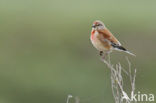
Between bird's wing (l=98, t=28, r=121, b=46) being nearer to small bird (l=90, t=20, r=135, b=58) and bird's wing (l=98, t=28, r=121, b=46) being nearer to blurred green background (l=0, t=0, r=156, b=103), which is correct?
small bird (l=90, t=20, r=135, b=58)

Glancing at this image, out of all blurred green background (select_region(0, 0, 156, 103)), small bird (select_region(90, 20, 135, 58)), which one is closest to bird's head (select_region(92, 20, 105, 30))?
small bird (select_region(90, 20, 135, 58))

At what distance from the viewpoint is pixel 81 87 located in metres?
11.8

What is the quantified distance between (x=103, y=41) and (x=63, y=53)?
4862 millimetres

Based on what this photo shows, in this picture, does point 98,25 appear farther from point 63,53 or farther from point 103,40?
point 63,53

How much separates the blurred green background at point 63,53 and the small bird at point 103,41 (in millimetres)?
3292

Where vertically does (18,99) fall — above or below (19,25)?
below

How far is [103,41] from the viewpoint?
7863mm

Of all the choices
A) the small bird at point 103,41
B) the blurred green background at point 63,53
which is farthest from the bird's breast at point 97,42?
the blurred green background at point 63,53

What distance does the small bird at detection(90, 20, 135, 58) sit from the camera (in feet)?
25.3

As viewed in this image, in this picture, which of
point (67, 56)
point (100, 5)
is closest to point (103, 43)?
point (67, 56)

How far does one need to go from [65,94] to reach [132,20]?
12.4ft

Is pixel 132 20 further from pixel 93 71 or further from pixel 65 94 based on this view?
pixel 65 94

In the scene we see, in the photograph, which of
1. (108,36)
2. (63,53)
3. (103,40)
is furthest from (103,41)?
(63,53)

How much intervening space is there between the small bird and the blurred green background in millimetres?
3292
